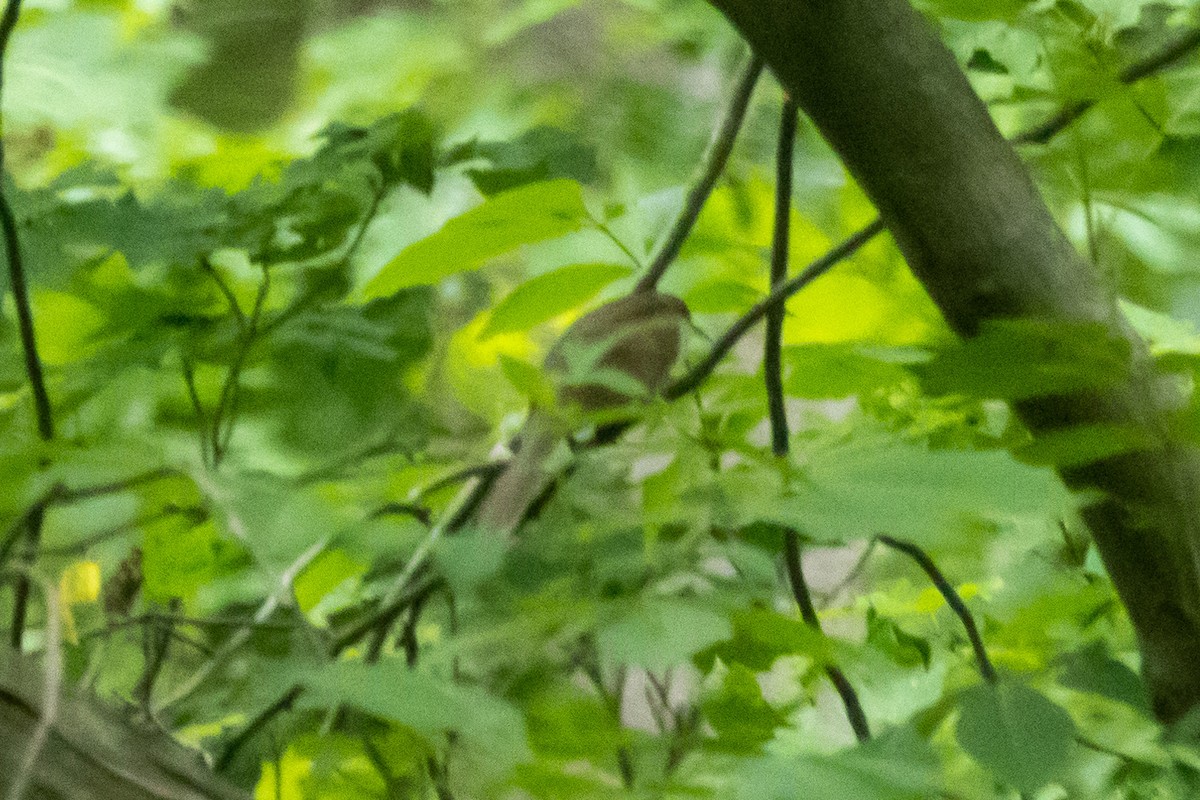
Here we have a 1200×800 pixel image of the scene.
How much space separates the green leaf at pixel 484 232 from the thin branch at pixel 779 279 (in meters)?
0.08

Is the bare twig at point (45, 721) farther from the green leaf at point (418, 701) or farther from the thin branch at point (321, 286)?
the thin branch at point (321, 286)

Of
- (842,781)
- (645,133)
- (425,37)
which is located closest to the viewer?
(842,781)

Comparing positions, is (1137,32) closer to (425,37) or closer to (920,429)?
(920,429)

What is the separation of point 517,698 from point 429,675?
0.26ft

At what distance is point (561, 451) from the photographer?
0.91 ft

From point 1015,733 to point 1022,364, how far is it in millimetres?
99

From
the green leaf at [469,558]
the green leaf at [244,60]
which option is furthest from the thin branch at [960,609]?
the green leaf at [244,60]

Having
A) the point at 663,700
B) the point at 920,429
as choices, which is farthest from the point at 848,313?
the point at 663,700

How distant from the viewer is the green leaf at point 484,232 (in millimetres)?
288

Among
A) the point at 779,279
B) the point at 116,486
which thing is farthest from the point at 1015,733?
the point at 116,486

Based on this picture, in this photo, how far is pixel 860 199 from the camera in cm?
47

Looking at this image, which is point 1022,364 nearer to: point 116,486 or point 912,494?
point 912,494

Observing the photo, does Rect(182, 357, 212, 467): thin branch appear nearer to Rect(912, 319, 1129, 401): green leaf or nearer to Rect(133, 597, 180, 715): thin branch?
Rect(133, 597, 180, 715): thin branch

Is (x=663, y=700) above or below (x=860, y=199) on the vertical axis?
below
